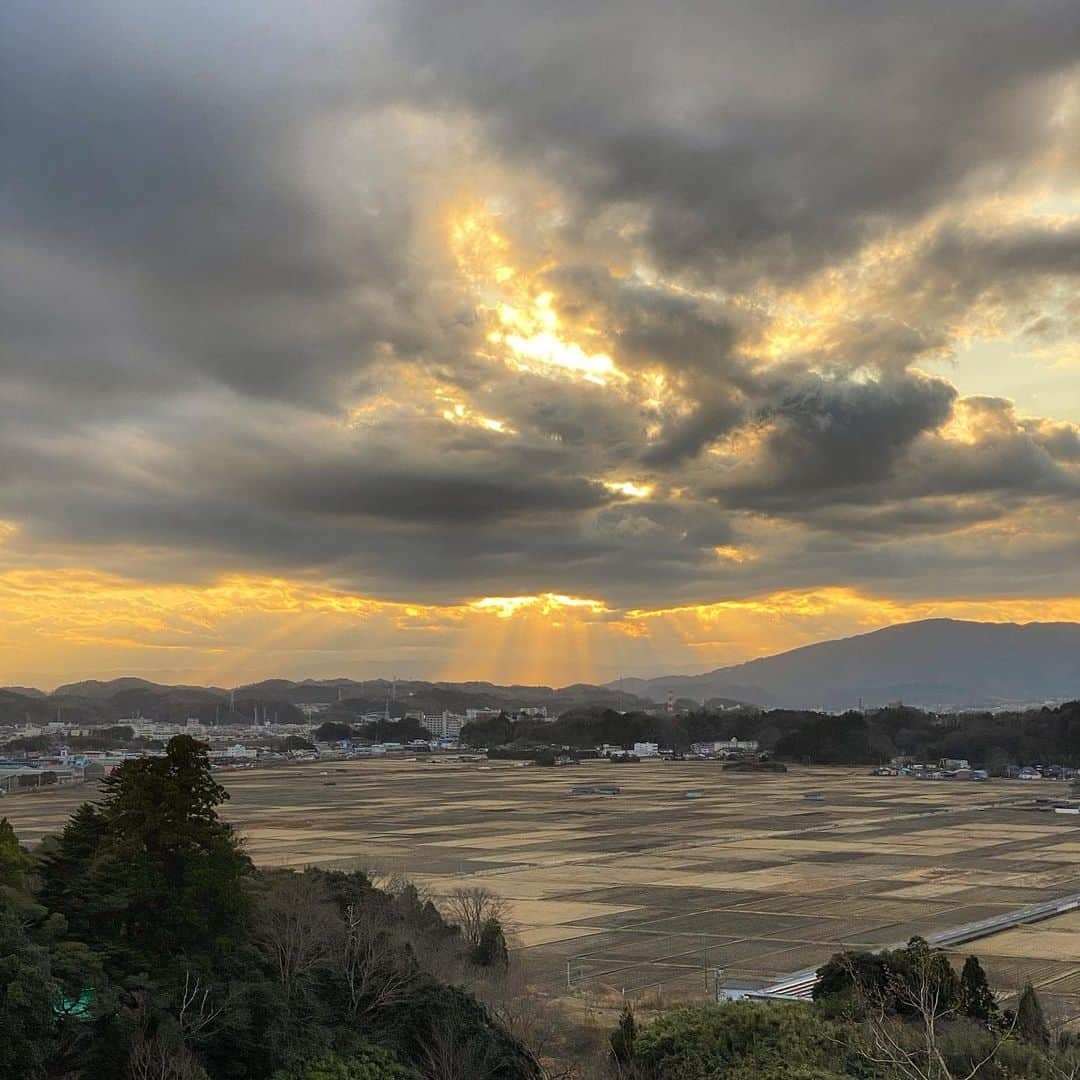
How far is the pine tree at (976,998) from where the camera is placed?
117 feet

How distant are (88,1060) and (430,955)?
15359mm

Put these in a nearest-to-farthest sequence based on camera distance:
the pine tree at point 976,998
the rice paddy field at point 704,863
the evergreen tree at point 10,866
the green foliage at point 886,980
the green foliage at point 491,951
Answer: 1. the evergreen tree at point 10,866
2. the green foliage at point 886,980
3. the pine tree at point 976,998
4. the green foliage at point 491,951
5. the rice paddy field at point 704,863

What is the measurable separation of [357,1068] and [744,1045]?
31.6 feet

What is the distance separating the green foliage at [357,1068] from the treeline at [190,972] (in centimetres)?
5

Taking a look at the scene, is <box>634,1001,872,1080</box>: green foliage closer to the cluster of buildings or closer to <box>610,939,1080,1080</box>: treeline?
<box>610,939,1080,1080</box>: treeline

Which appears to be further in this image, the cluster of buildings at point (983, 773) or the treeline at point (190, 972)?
the cluster of buildings at point (983, 773)

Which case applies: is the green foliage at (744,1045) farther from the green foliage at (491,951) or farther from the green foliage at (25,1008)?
the green foliage at (491,951)

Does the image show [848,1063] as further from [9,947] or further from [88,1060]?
[9,947]

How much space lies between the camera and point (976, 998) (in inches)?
1419

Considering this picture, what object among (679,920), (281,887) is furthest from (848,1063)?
(679,920)

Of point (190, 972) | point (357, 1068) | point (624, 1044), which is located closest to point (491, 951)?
point (624, 1044)

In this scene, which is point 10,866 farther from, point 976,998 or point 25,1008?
point 976,998

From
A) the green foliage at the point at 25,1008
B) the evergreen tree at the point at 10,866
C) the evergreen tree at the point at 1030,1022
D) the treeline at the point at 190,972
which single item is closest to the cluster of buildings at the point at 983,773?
the evergreen tree at the point at 1030,1022

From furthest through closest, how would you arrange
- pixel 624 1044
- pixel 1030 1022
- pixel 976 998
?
1. pixel 976 998
2. pixel 1030 1022
3. pixel 624 1044
